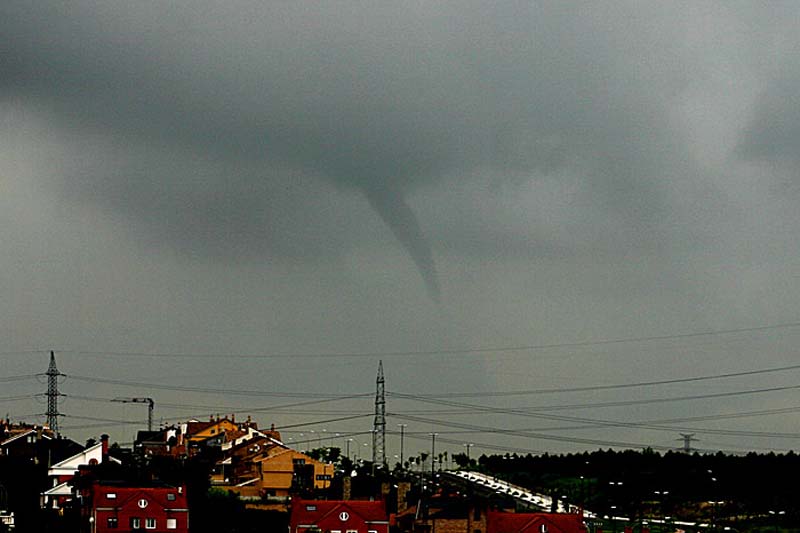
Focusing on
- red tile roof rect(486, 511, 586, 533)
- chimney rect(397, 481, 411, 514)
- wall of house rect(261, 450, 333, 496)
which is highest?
wall of house rect(261, 450, 333, 496)

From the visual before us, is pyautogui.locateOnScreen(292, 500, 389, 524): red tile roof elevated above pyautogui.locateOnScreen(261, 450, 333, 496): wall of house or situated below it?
below

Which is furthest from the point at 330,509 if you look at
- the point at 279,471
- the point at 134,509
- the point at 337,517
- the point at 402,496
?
the point at 279,471

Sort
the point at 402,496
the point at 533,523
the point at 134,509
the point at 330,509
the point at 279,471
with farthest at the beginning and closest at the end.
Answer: the point at 279,471
the point at 402,496
the point at 330,509
the point at 134,509
the point at 533,523

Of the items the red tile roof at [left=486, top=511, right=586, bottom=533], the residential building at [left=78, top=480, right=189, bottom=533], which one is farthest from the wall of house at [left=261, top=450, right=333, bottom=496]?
the red tile roof at [left=486, top=511, right=586, bottom=533]

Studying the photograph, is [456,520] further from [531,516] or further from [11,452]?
[11,452]

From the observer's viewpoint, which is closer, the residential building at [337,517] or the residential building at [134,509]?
the residential building at [134,509]

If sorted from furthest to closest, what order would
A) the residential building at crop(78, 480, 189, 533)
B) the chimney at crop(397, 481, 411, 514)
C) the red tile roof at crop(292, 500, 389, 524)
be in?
the chimney at crop(397, 481, 411, 514)
the red tile roof at crop(292, 500, 389, 524)
the residential building at crop(78, 480, 189, 533)

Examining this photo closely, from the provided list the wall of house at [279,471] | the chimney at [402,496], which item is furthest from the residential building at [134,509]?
the wall of house at [279,471]

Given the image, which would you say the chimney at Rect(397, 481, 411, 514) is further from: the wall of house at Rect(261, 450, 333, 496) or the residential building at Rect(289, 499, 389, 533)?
the wall of house at Rect(261, 450, 333, 496)

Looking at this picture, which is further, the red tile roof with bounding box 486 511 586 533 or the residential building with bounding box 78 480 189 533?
the residential building with bounding box 78 480 189 533

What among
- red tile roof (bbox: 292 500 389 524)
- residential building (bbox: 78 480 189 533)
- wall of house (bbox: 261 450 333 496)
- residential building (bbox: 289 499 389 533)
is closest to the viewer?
residential building (bbox: 78 480 189 533)

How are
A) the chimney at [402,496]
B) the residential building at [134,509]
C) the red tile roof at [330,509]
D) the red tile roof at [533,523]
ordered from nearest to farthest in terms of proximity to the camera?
the red tile roof at [533,523] → the residential building at [134,509] → the red tile roof at [330,509] → the chimney at [402,496]

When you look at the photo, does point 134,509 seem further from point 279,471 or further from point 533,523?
point 279,471

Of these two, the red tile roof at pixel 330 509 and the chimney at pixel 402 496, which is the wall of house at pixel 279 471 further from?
the red tile roof at pixel 330 509
